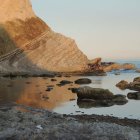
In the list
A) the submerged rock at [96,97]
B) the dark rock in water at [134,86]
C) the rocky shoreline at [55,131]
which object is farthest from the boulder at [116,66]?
the rocky shoreline at [55,131]

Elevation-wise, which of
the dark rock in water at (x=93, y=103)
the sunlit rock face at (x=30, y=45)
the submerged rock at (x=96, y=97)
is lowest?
the dark rock in water at (x=93, y=103)

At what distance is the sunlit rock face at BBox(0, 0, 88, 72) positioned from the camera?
96.4 m

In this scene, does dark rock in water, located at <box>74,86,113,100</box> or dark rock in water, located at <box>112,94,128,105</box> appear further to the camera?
dark rock in water, located at <box>74,86,113,100</box>

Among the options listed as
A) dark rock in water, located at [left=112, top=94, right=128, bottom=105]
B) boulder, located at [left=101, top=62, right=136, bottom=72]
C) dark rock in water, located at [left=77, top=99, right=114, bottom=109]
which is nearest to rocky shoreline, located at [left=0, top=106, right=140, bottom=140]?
dark rock in water, located at [left=77, top=99, right=114, bottom=109]

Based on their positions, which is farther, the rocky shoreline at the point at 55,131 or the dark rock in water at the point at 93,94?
the dark rock in water at the point at 93,94

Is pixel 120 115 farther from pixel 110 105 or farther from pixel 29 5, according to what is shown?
pixel 29 5

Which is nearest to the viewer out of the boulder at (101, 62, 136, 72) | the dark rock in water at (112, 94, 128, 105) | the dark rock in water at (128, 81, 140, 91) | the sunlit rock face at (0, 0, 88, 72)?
the dark rock in water at (112, 94, 128, 105)

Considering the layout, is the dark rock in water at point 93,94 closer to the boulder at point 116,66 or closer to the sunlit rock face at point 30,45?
the sunlit rock face at point 30,45

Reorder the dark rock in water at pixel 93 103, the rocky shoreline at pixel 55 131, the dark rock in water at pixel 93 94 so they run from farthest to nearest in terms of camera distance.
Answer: the dark rock in water at pixel 93 94 < the dark rock in water at pixel 93 103 < the rocky shoreline at pixel 55 131

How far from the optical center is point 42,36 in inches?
4274

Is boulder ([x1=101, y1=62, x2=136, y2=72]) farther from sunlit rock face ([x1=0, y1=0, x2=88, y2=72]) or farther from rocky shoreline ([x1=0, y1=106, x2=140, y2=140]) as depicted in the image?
rocky shoreline ([x1=0, y1=106, x2=140, y2=140])

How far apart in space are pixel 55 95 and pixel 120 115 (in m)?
14.5

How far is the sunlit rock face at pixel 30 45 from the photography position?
9638 cm

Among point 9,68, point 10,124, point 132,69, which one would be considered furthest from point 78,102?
point 132,69
